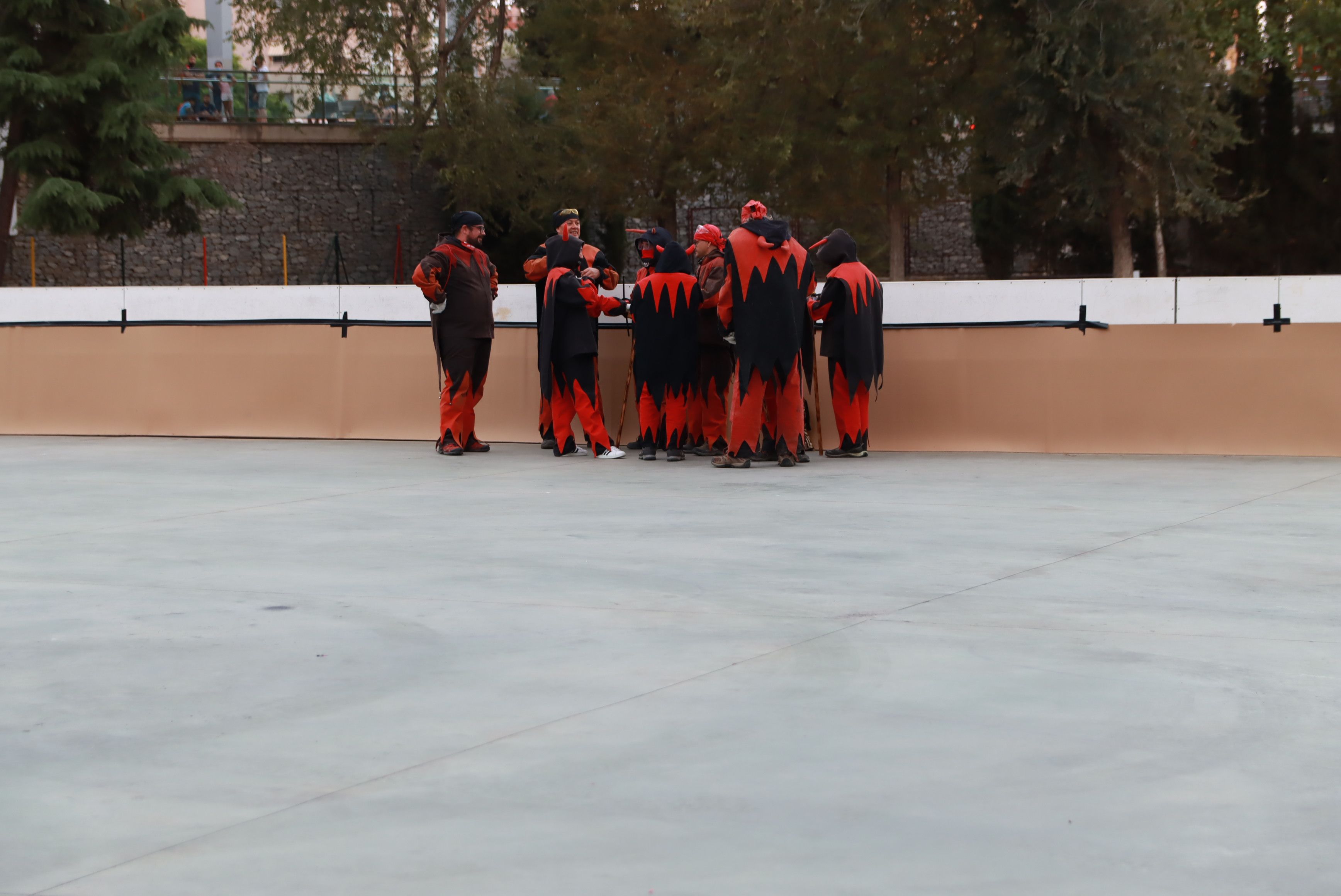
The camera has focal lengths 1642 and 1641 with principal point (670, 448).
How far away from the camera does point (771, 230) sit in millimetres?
12125

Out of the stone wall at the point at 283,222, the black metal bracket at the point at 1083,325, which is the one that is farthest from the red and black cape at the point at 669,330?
the stone wall at the point at 283,222

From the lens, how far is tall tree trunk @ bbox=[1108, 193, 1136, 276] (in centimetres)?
3234

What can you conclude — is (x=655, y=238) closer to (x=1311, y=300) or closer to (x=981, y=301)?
(x=981, y=301)

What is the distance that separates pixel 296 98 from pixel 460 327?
30442 mm

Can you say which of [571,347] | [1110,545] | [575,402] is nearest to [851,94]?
[571,347]

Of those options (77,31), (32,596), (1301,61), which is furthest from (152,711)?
(1301,61)

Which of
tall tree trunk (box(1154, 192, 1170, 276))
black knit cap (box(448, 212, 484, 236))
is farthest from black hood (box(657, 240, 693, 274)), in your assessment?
tall tree trunk (box(1154, 192, 1170, 276))

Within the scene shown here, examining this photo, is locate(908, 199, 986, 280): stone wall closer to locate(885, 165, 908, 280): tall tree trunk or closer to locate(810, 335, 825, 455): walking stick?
locate(885, 165, 908, 280): tall tree trunk

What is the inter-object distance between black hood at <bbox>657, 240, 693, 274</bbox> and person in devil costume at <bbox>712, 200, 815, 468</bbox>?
0.83 meters

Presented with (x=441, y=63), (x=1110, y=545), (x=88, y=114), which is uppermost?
(x=441, y=63)

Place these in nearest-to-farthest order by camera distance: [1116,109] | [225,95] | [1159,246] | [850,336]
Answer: [850,336] → [1116,109] → [1159,246] → [225,95]

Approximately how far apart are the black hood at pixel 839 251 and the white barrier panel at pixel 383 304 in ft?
12.5

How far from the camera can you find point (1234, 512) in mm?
8906

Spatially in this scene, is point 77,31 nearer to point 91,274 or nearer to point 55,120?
point 55,120
